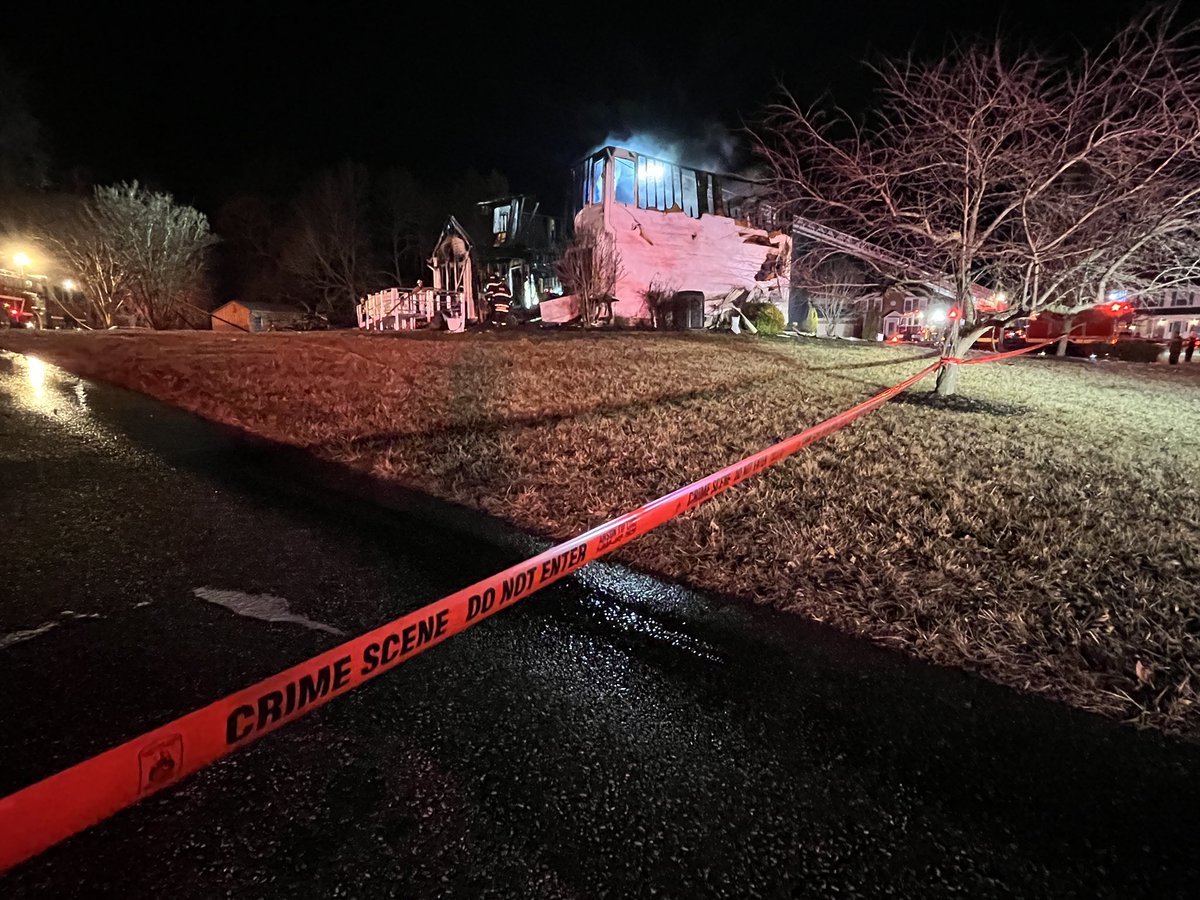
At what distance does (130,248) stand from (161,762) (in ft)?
119

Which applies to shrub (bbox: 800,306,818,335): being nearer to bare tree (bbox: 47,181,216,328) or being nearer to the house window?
the house window

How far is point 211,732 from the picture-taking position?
148cm

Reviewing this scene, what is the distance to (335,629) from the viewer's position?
296 cm

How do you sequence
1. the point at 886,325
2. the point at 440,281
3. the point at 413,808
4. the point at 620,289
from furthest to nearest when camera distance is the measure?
1. the point at 886,325
2. the point at 440,281
3. the point at 620,289
4. the point at 413,808

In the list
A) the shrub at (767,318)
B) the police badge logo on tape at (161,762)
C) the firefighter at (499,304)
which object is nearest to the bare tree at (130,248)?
the firefighter at (499,304)

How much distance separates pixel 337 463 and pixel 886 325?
182 feet

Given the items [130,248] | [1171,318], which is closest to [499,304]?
[130,248]

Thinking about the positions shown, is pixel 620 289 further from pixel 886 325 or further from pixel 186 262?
pixel 886 325

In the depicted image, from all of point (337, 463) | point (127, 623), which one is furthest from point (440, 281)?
point (127, 623)

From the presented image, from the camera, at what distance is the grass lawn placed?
308cm

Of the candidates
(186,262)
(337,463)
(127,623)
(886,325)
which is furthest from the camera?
(886,325)

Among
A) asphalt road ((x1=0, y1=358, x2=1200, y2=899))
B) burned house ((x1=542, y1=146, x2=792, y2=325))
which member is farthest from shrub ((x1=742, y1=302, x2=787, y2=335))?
asphalt road ((x1=0, y1=358, x2=1200, y2=899))

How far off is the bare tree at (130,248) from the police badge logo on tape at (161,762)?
117 feet

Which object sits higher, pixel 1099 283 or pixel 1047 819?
pixel 1099 283
